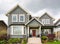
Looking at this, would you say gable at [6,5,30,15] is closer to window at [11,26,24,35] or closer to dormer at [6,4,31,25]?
dormer at [6,4,31,25]

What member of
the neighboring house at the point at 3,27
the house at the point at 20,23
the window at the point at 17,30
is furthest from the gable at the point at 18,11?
the neighboring house at the point at 3,27

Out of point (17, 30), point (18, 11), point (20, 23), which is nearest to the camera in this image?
point (17, 30)

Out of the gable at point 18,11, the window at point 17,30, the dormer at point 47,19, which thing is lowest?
the window at point 17,30

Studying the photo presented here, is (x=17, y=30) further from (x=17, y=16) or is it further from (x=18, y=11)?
(x=18, y=11)

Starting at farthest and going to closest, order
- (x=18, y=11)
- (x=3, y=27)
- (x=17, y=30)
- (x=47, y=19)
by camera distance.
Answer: (x=47, y=19) → (x=3, y=27) → (x=18, y=11) → (x=17, y=30)

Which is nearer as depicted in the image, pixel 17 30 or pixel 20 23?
pixel 17 30

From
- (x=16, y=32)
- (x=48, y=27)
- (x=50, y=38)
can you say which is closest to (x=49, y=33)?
(x=48, y=27)

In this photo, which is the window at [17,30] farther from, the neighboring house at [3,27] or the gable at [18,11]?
the neighboring house at [3,27]

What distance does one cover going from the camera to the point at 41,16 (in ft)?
188

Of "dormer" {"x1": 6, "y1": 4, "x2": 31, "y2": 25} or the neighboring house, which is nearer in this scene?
"dormer" {"x1": 6, "y1": 4, "x2": 31, "y2": 25}

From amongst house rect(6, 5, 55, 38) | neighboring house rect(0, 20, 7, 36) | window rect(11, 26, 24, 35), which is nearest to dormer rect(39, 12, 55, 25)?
house rect(6, 5, 55, 38)

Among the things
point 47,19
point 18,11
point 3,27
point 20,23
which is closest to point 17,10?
point 18,11

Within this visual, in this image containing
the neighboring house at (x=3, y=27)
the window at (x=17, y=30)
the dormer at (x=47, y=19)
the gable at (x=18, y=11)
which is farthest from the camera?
the dormer at (x=47, y=19)

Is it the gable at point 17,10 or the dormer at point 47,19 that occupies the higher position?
the gable at point 17,10
